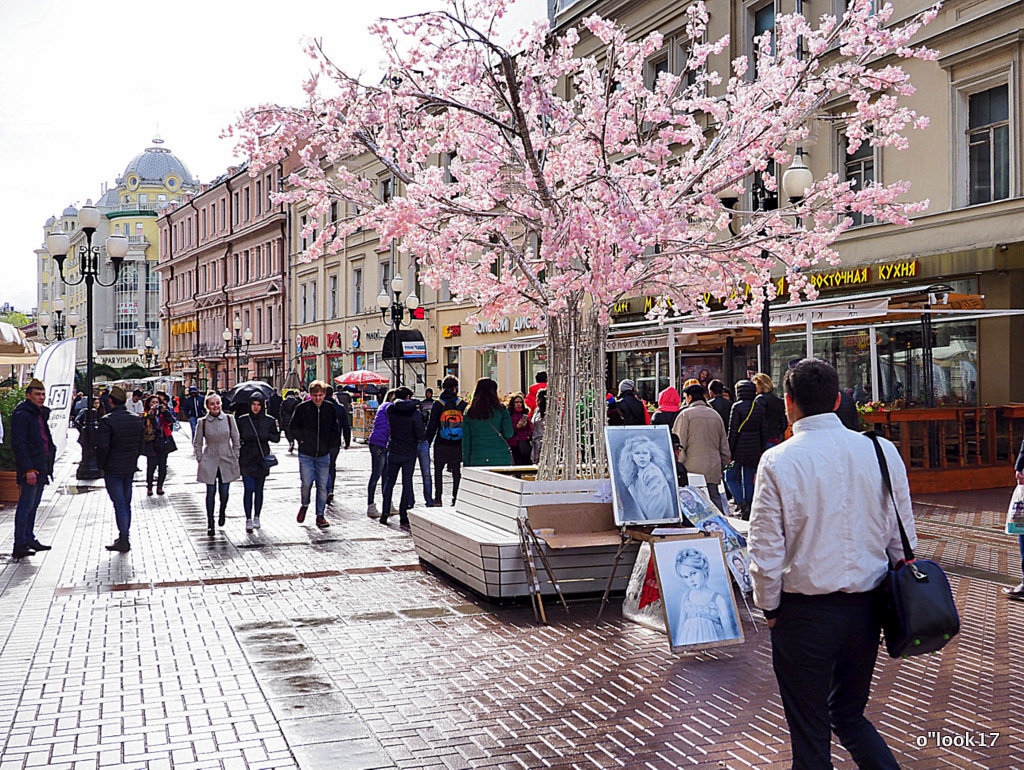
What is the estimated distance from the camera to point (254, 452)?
1268 centimetres

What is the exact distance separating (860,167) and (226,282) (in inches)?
1998

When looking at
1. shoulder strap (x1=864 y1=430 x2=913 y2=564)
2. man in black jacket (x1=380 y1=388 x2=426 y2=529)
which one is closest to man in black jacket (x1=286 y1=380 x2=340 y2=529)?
man in black jacket (x1=380 y1=388 x2=426 y2=529)

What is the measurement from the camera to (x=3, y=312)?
156125 mm

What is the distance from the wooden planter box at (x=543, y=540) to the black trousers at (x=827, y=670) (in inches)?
161

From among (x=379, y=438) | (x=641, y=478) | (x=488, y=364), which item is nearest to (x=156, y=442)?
(x=379, y=438)

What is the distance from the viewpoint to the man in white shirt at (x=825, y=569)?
11.9 ft

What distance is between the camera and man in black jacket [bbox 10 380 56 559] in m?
10.8

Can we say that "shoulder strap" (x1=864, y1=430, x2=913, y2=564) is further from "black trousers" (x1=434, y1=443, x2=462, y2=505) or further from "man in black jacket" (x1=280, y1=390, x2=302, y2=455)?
"man in black jacket" (x1=280, y1=390, x2=302, y2=455)

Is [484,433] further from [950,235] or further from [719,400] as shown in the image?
[950,235]

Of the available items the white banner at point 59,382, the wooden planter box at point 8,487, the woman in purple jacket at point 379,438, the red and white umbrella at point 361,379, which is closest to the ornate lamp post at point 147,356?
the red and white umbrella at point 361,379

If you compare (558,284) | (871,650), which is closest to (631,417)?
(558,284)

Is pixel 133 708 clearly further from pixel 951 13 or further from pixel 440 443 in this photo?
pixel 951 13

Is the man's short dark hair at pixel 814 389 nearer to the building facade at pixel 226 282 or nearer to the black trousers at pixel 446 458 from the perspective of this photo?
the black trousers at pixel 446 458

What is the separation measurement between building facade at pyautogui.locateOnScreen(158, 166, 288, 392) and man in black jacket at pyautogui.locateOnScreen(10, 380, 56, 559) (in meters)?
39.8
